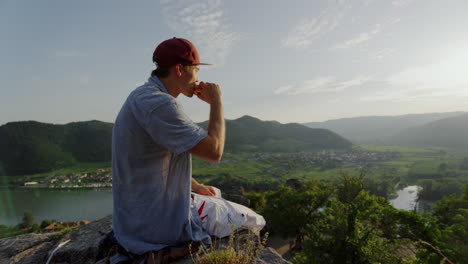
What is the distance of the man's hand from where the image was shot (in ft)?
6.79

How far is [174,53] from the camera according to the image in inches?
73.1

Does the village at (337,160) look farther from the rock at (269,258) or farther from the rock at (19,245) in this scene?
the rock at (269,258)

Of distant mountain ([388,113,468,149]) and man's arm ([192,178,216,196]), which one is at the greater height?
man's arm ([192,178,216,196])

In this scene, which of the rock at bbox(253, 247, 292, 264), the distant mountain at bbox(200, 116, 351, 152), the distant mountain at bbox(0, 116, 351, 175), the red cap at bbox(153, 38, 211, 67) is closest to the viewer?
the red cap at bbox(153, 38, 211, 67)

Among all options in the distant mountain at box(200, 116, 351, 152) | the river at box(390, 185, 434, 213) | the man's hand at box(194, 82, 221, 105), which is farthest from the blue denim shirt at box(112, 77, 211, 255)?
the distant mountain at box(200, 116, 351, 152)

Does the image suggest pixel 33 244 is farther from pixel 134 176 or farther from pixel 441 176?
pixel 441 176

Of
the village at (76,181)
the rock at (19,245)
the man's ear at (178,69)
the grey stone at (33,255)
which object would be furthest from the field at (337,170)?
the man's ear at (178,69)

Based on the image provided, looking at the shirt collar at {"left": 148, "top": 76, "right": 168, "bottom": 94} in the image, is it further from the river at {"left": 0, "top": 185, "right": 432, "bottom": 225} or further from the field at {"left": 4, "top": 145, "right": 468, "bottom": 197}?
the field at {"left": 4, "top": 145, "right": 468, "bottom": 197}

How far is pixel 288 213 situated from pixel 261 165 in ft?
240

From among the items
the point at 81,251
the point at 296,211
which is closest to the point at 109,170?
the point at 296,211

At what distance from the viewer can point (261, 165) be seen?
9756cm

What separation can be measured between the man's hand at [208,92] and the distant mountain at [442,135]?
17100 cm

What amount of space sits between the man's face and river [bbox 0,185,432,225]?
2267 inches

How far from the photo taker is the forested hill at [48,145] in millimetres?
95938
